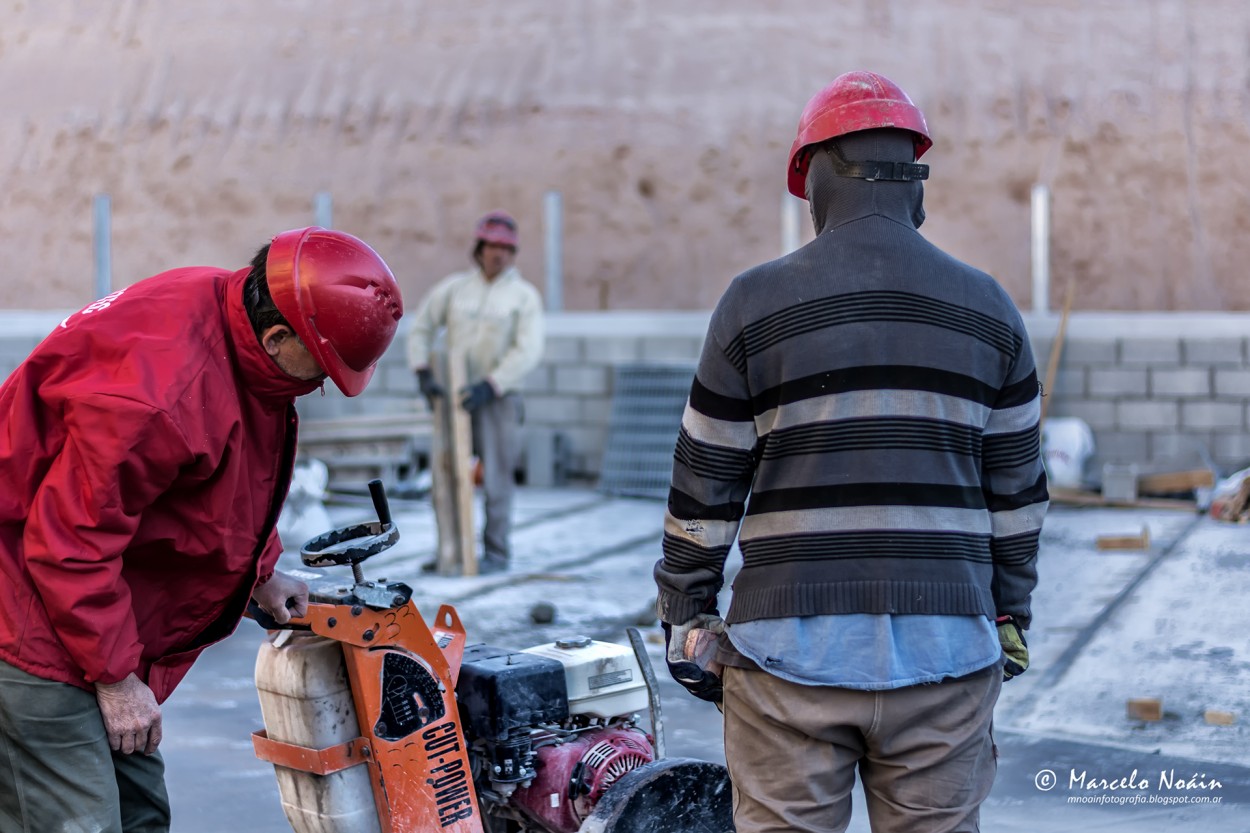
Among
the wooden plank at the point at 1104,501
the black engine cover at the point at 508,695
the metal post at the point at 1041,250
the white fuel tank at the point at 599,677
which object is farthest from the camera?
the metal post at the point at 1041,250

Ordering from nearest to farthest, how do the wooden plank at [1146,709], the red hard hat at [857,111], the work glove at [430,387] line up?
the red hard hat at [857,111]
the wooden plank at [1146,709]
the work glove at [430,387]

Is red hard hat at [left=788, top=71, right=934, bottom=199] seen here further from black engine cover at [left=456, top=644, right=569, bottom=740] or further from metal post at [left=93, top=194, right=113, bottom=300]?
metal post at [left=93, top=194, right=113, bottom=300]

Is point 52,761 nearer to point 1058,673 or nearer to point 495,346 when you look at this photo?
point 1058,673

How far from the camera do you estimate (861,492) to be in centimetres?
227

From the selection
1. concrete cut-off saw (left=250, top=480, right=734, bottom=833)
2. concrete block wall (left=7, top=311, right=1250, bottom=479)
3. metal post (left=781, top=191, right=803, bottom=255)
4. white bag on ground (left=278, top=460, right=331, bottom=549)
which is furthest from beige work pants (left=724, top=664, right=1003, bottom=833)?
metal post (left=781, top=191, right=803, bottom=255)

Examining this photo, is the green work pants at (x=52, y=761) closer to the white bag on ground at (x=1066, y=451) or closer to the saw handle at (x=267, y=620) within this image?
the saw handle at (x=267, y=620)

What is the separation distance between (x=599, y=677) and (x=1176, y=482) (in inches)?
315

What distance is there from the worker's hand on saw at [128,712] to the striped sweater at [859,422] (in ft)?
3.48

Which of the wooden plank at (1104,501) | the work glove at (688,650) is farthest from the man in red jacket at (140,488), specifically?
the wooden plank at (1104,501)

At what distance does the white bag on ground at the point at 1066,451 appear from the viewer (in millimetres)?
10602

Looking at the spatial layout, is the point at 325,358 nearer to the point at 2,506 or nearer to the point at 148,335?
the point at 148,335

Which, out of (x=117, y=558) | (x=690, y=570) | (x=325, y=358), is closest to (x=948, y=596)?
(x=690, y=570)

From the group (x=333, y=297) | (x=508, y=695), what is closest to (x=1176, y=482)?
(x=508, y=695)

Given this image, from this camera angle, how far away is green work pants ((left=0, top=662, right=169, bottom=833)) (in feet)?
7.99
